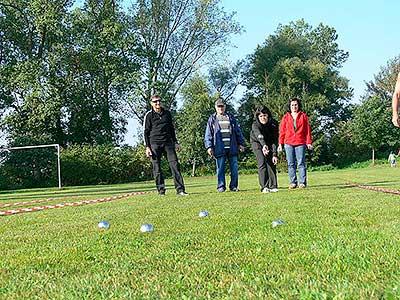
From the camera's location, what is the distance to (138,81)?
39.2 metres

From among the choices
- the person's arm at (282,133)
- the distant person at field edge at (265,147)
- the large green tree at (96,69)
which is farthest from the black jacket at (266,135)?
the large green tree at (96,69)

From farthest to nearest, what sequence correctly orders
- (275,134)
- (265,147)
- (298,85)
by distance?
1. (298,85)
2. (275,134)
3. (265,147)

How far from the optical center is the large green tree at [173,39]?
40.7 meters

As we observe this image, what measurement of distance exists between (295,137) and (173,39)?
3433 centimetres

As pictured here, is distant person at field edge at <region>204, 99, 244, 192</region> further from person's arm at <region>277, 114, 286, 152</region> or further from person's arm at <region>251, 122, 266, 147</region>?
person's arm at <region>277, 114, 286, 152</region>

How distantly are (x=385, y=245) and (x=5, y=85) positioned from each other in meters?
34.8

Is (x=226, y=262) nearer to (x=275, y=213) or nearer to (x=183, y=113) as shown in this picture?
(x=275, y=213)

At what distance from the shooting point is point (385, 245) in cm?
311

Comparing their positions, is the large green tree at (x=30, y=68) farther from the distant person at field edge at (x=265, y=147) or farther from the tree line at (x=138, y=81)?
the distant person at field edge at (x=265, y=147)

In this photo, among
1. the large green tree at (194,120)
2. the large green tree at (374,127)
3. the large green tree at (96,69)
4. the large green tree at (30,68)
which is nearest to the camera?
the large green tree at (30,68)

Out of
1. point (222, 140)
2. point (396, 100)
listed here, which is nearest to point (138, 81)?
point (222, 140)

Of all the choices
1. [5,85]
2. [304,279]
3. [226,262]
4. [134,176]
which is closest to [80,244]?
[226,262]

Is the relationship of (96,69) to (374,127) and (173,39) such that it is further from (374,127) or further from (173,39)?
(374,127)

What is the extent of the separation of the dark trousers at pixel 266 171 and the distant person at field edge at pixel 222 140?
57 cm
